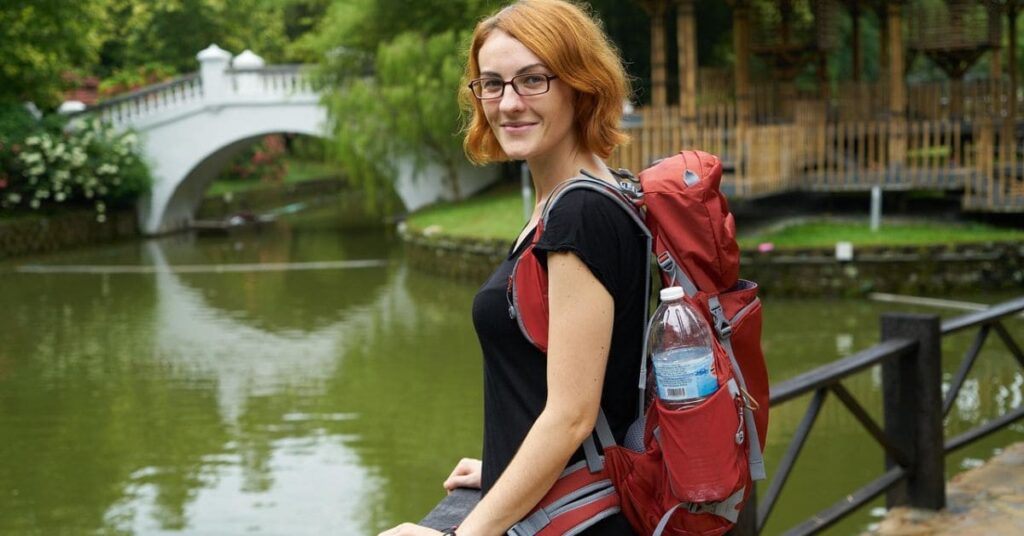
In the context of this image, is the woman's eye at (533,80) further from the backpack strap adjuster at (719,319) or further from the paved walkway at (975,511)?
the paved walkway at (975,511)

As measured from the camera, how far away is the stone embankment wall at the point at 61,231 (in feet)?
62.8

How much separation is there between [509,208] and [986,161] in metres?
6.40

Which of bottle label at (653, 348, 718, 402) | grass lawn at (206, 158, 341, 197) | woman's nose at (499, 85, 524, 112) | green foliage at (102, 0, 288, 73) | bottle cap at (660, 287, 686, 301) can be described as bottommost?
grass lawn at (206, 158, 341, 197)

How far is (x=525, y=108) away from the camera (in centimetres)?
173

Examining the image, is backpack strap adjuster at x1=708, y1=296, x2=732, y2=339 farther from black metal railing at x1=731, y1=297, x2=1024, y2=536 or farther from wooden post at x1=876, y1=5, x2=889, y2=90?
wooden post at x1=876, y1=5, x2=889, y2=90

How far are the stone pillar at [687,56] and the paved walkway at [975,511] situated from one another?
10.2 meters

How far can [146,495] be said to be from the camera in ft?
23.5

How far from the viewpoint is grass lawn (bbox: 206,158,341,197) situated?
28797 millimetres

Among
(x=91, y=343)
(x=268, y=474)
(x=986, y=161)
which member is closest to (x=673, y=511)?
(x=268, y=474)

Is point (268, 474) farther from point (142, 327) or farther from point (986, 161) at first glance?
point (986, 161)

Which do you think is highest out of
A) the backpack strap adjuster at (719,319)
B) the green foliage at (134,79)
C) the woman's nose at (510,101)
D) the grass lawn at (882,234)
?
the green foliage at (134,79)

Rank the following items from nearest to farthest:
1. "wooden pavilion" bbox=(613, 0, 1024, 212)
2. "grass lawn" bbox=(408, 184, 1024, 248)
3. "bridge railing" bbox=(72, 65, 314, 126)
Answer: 1. "grass lawn" bbox=(408, 184, 1024, 248)
2. "wooden pavilion" bbox=(613, 0, 1024, 212)
3. "bridge railing" bbox=(72, 65, 314, 126)

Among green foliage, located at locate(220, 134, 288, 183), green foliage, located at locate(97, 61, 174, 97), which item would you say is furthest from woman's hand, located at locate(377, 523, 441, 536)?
green foliage, located at locate(220, 134, 288, 183)

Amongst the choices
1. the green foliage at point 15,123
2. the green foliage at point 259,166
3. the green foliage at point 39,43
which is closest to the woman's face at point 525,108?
the green foliage at point 15,123
